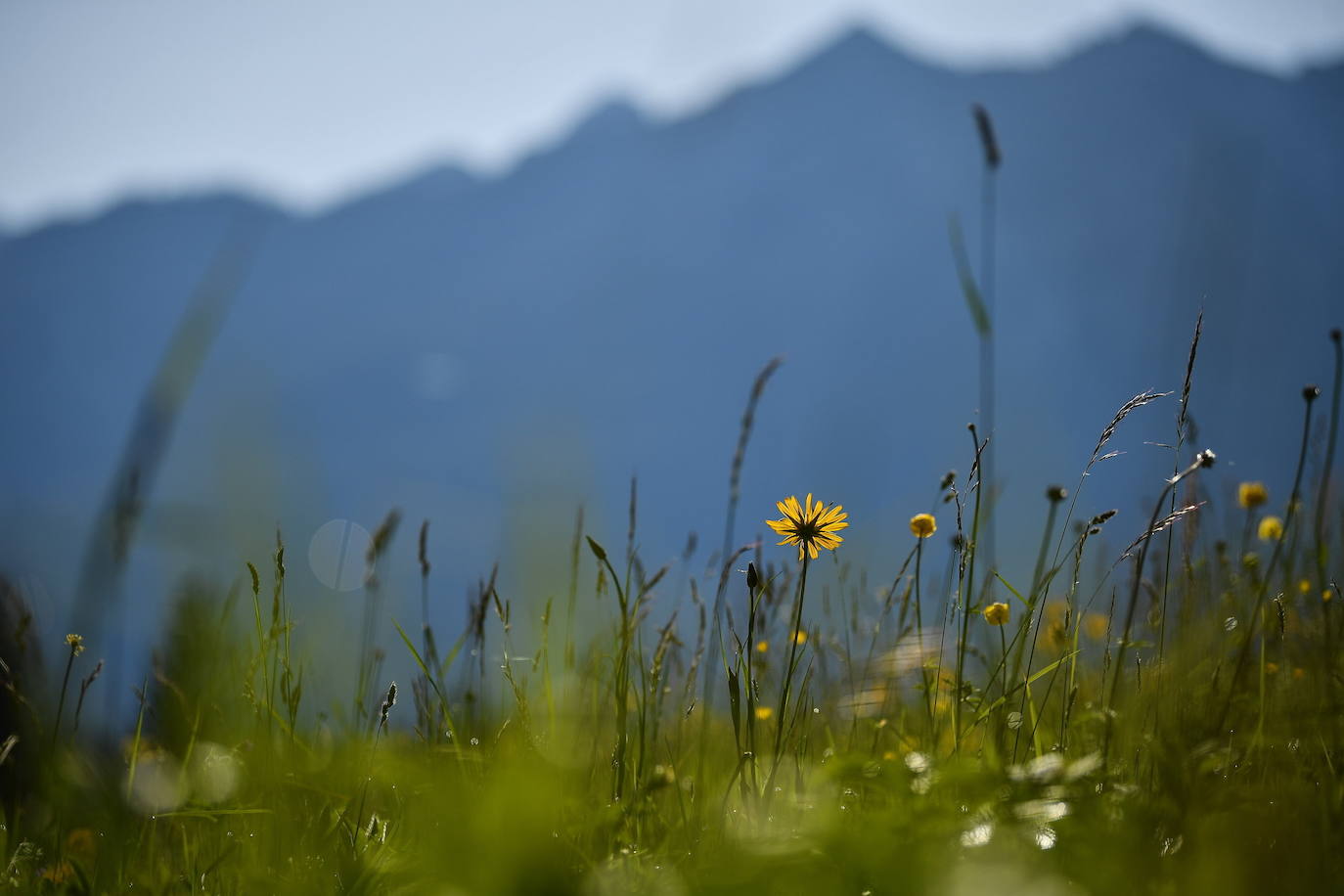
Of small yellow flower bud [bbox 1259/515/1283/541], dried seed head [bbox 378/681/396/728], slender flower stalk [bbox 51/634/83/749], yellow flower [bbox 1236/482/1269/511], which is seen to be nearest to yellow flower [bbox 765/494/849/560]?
dried seed head [bbox 378/681/396/728]

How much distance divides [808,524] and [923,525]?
22.4 inches

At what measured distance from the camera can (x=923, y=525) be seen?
1917 mm

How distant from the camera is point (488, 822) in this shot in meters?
0.70

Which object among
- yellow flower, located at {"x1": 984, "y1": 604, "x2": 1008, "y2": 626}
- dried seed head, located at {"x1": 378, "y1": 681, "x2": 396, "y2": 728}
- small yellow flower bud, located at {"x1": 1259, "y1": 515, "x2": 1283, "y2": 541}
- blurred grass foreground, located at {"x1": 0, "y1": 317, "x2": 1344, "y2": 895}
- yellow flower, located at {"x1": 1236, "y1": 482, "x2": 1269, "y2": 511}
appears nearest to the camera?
blurred grass foreground, located at {"x1": 0, "y1": 317, "x2": 1344, "y2": 895}

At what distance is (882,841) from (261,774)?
46.6 inches

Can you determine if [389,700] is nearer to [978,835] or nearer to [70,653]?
[70,653]

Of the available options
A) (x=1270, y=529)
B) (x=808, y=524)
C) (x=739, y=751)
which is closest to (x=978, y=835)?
(x=739, y=751)

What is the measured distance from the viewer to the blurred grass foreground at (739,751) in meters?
A: 0.88

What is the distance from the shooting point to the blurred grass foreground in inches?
34.8

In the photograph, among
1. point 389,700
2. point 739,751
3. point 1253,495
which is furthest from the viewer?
point 1253,495

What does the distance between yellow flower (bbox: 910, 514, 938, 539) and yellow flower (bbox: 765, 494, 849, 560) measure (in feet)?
1.39

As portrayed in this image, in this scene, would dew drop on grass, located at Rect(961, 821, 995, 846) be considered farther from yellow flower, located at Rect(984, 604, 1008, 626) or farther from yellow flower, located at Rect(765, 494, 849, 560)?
yellow flower, located at Rect(984, 604, 1008, 626)

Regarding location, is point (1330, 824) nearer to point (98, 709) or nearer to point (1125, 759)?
point (1125, 759)

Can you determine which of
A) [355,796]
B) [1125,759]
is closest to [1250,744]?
[1125,759]
